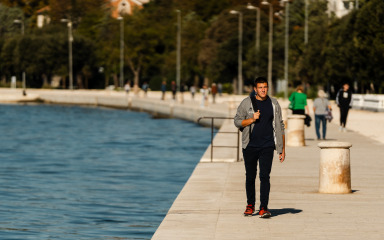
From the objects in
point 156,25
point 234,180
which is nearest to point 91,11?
point 156,25

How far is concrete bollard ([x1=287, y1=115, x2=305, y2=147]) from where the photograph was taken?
26.8 metres

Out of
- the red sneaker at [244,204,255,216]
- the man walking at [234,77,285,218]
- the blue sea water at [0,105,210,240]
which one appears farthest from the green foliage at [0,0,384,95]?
the man walking at [234,77,285,218]

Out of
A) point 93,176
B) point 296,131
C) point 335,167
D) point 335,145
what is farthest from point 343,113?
point 335,145

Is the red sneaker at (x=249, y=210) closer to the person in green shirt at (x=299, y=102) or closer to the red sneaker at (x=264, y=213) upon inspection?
the red sneaker at (x=264, y=213)

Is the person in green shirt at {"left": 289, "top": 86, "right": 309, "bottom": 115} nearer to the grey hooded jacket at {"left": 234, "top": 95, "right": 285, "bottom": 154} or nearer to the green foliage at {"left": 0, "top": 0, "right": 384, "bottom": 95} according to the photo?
Result: the grey hooded jacket at {"left": 234, "top": 95, "right": 285, "bottom": 154}

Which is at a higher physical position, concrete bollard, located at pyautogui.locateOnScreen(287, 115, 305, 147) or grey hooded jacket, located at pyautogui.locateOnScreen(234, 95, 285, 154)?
grey hooded jacket, located at pyautogui.locateOnScreen(234, 95, 285, 154)

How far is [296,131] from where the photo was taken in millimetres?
26828

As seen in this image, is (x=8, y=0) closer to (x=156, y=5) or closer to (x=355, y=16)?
(x=156, y=5)

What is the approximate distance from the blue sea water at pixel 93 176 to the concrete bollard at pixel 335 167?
3121 millimetres

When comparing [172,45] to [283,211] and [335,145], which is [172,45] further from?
[283,211]

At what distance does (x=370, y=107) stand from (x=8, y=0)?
138407 millimetres

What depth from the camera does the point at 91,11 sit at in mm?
160625

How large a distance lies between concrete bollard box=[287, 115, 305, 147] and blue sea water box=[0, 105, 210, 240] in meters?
Answer: 3.33

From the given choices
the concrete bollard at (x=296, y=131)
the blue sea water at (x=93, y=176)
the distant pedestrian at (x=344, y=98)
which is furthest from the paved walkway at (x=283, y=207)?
the distant pedestrian at (x=344, y=98)
